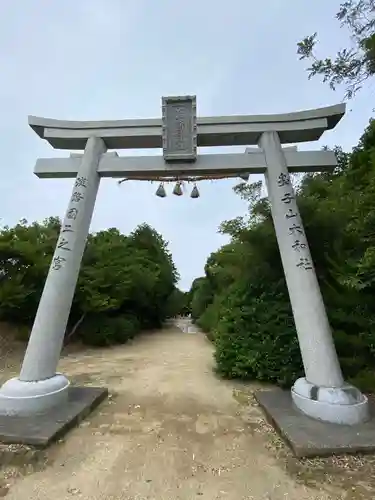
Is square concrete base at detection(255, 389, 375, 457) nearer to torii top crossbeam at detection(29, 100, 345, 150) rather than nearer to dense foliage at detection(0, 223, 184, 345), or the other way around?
torii top crossbeam at detection(29, 100, 345, 150)

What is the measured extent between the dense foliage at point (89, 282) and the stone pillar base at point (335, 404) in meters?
6.00

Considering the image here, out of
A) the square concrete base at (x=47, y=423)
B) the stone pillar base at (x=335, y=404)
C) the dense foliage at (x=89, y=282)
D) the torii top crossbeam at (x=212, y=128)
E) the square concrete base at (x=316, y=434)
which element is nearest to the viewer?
the square concrete base at (x=316, y=434)

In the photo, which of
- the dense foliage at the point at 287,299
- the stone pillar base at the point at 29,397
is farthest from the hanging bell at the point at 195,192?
the stone pillar base at the point at 29,397

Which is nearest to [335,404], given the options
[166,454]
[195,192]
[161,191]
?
[166,454]

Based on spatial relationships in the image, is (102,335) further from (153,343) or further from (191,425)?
(191,425)

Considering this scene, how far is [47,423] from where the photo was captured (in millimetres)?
3420

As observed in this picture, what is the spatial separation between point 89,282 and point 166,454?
6293mm

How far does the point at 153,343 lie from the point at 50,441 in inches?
287

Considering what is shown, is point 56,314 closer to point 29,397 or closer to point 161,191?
point 29,397

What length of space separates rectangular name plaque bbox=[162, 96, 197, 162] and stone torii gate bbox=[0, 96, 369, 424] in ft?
0.04

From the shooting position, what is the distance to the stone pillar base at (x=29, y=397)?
3.66 meters

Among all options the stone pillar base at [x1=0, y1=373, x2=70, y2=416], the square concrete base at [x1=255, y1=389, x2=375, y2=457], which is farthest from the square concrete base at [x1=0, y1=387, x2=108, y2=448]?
the square concrete base at [x1=255, y1=389, x2=375, y2=457]

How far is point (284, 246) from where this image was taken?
434 cm

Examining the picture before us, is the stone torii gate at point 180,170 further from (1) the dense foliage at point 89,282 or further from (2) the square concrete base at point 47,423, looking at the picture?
(1) the dense foliage at point 89,282
